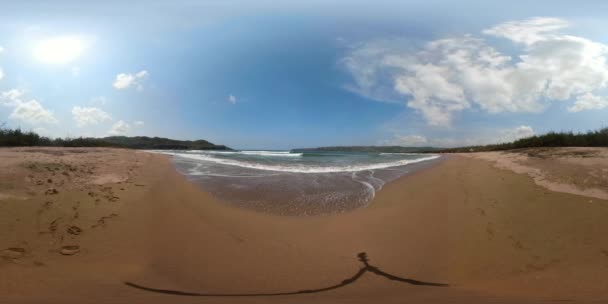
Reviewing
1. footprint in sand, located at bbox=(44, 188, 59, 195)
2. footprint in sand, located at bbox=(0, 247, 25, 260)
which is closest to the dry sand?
footprint in sand, located at bbox=(0, 247, 25, 260)

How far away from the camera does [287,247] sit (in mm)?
4168

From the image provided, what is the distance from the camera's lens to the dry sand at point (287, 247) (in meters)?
3.08

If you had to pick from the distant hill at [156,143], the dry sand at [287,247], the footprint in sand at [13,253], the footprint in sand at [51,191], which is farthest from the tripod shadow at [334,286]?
the distant hill at [156,143]

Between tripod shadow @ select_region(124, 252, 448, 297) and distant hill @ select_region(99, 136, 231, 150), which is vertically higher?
distant hill @ select_region(99, 136, 231, 150)

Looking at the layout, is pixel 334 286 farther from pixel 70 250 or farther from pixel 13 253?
pixel 13 253

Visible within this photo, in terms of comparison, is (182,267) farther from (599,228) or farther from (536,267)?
(599,228)

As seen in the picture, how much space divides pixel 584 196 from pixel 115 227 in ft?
27.2

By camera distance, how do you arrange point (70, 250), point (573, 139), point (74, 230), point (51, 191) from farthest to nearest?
point (573, 139)
point (51, 191)
point (74, 230)
point (70, 250)

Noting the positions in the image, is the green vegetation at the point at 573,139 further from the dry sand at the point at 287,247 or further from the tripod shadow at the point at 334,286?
the tripod shadow at the point at 334,286

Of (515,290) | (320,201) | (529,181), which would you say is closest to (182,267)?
(320,201)

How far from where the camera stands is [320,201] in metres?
6.43

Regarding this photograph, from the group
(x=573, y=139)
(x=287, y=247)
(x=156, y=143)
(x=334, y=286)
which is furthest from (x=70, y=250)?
(x=156, y=143)

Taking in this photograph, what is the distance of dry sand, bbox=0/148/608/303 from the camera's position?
308 cm

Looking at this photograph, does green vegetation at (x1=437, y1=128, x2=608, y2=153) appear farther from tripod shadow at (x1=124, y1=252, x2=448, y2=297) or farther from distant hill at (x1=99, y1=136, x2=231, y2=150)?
distant hill at (x1=99, y1=136, x2=231, y2=150)
